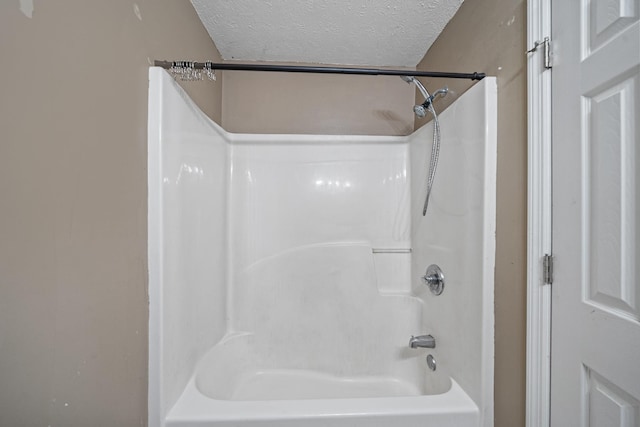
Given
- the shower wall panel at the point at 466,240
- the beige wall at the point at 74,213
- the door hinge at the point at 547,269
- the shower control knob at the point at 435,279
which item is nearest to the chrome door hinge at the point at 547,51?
the shower wall panel at the point at 466,240

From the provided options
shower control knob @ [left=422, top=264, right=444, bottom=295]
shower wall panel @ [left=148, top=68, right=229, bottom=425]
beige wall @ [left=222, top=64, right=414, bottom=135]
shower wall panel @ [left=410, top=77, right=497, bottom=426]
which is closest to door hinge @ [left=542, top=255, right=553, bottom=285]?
shower wall panel @ [left=410, top=77, right=497, bottom=426]

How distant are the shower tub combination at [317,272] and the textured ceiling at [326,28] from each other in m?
0.53

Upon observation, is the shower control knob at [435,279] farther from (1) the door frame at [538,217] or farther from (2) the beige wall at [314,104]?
(2) the beige wall at [314,104]

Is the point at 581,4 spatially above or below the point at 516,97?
above

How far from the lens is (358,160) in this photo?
5.84 ft

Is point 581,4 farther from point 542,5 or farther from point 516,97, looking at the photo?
point 516,97

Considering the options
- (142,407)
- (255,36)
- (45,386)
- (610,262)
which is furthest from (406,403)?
(255,36)

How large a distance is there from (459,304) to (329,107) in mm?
1418

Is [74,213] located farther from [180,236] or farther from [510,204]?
[510,204]

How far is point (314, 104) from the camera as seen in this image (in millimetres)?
1865

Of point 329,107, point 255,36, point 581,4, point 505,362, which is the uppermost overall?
point 255,36

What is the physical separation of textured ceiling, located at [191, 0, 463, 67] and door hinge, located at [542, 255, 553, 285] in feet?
4.01

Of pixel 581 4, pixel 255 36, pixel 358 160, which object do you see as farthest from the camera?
pixel 358 160

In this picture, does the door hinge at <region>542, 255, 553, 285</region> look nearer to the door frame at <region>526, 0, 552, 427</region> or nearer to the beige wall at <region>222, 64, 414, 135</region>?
the door frame at <region>526, 0, 552, 427</region>
